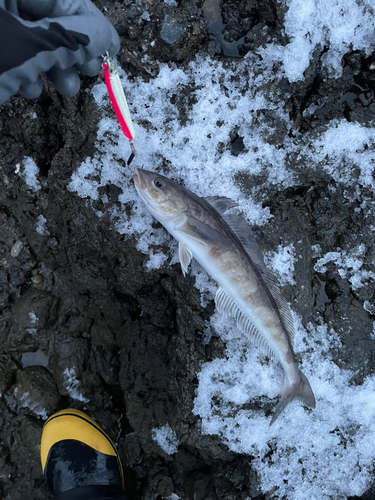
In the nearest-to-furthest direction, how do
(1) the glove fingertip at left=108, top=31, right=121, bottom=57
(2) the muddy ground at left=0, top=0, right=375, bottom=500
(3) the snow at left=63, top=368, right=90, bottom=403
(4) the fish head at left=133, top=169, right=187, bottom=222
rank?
(1) the glove fingertip at left=108, top=31, right=121, bottom=57 → (4) the fish head at left=133, top=169, right=187, bottom=222 → (2) the muddy ground at left=0, top=0, right=375, bottom=500 → (3) the snow at left=63, top=368, right=90, bottom=403

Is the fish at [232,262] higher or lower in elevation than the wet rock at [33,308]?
higher

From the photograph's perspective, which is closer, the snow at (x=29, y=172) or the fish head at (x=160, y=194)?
the fish head at (x=160, y=194)

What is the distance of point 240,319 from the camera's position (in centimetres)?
290

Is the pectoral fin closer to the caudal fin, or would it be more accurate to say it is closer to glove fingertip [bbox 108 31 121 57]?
the caudal fin

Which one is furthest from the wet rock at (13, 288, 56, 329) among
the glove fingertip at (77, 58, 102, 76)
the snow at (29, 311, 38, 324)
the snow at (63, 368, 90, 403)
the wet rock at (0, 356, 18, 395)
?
the glove fingertip at (77, 58, 102, 76)

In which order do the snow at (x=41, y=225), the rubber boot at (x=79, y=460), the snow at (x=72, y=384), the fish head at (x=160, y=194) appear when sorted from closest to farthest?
the fish head at (x=160, y=194) < the snow at (x=41, y=225) < the rubber boot at (x=79, y=460) < the snow at (x=72, y=384)

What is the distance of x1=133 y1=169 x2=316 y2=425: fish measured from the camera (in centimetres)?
278

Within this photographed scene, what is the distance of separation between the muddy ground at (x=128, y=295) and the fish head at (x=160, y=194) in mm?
398

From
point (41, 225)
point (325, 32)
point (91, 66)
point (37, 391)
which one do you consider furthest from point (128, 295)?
point (325, 32)

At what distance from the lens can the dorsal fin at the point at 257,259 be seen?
2871 millimetres

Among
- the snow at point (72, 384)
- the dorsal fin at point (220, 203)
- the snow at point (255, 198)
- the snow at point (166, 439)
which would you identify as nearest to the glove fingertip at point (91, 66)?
the snow at point (255, 198)

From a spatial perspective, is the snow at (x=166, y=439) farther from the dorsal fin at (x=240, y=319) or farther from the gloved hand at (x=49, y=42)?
the gloved hand at (x=49, y=42)

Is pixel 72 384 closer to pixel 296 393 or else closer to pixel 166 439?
pixel 166 439

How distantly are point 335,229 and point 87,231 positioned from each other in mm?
2176
